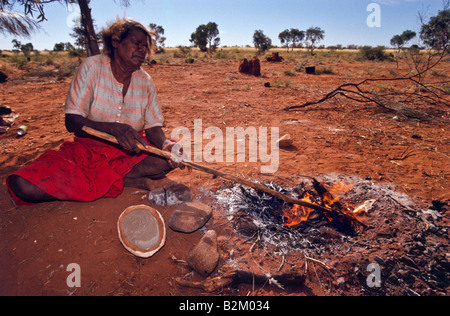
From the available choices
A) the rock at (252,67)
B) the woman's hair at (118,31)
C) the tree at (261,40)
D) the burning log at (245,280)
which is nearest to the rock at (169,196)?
the burning log at (245,280)

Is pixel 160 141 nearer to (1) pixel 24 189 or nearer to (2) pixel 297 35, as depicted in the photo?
(1) pixel 24 189

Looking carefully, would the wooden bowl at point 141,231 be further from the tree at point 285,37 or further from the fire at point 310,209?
the tree at point 285,37

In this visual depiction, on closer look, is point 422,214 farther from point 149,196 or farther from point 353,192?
point 149,196

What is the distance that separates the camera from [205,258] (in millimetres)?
1852

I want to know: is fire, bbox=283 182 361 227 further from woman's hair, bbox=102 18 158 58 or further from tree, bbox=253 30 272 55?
tree, bbox=253 30 272 55

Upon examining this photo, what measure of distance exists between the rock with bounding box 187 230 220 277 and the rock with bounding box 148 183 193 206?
77cm

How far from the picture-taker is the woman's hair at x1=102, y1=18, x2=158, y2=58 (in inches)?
89.0

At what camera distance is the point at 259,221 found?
2.37 metres

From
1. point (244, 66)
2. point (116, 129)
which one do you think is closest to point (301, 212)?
point (116, 129)

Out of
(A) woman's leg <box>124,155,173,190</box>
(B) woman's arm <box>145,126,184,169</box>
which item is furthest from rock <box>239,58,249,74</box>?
(A) woman's leg <box>124,155,173,190</box>

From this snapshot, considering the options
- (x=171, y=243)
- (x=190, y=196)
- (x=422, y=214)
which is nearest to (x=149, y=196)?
(x=190, y=196)

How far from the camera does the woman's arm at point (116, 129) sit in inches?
81.9

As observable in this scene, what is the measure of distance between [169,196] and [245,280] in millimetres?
1266

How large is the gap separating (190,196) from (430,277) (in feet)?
7.50
